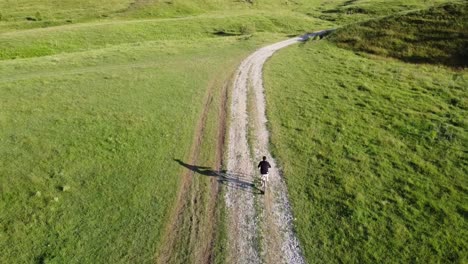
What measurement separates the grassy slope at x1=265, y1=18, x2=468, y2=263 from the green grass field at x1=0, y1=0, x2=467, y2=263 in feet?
0.47

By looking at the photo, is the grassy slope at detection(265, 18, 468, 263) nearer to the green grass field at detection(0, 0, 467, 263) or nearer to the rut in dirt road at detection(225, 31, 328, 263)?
the green grass field at detection(0, 0, 467, 263)

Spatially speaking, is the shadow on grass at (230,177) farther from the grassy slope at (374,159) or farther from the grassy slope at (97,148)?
the grassy slope at (374,159)

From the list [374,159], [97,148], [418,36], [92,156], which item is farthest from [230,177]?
[418,36]

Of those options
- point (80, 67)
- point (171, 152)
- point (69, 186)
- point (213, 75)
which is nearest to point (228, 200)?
point (171, 152)

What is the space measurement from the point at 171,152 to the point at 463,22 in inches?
2104

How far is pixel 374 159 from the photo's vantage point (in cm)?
2609

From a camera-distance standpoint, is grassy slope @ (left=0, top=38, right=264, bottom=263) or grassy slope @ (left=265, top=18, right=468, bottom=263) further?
grassy slope @ (left=0, top=38, right=264, bottom=263)

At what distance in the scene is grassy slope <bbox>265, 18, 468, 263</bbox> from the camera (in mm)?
18731

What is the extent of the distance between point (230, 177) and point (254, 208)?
3.62 m

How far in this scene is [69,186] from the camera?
75.6ft

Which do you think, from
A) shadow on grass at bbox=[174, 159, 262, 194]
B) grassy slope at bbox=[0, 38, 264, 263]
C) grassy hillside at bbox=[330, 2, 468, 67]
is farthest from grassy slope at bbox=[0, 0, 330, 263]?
grassy hillside at bbox=[330, 2, 468, 67]

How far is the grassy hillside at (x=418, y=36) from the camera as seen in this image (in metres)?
50.7

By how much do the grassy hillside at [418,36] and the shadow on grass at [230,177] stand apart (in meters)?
39.8

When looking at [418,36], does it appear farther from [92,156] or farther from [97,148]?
[92,156]
